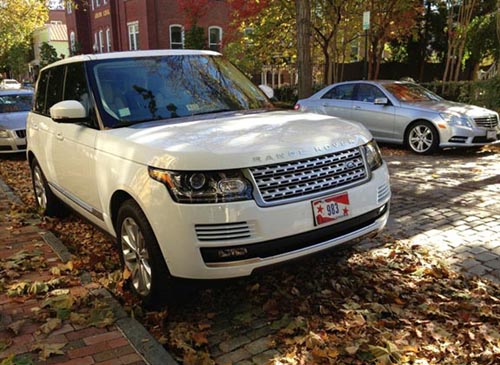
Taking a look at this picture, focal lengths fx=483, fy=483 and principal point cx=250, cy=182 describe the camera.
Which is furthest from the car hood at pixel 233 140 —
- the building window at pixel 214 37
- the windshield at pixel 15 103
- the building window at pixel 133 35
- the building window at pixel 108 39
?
the building window at pixel 108 39

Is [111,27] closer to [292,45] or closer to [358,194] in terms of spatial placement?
[292,45]

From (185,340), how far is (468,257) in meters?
2.69

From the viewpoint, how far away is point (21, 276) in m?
4.29

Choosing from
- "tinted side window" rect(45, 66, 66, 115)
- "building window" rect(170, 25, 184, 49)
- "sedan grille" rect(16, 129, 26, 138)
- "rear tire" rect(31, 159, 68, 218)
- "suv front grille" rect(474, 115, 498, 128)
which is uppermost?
"building window" rect(170, 25, 184, 49)

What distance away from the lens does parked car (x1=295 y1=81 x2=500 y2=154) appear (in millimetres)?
9328

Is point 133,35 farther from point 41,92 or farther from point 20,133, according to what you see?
point 41,92

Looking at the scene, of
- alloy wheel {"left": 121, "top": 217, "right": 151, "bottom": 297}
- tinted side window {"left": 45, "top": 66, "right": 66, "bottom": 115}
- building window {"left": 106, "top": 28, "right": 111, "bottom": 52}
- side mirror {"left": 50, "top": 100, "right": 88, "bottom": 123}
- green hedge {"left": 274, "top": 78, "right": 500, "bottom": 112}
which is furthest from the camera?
building window {"left": 106, "top": 28, "right": 111, "bottom": 52}

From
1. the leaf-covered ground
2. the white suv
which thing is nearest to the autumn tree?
the white suv

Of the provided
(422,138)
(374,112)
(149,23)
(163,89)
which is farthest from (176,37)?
(163,89)

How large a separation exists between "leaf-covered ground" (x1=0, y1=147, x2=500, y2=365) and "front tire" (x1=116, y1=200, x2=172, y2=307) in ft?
0.58

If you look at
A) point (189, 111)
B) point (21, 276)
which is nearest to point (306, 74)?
point (189, 111)

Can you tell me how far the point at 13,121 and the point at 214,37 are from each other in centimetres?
2737

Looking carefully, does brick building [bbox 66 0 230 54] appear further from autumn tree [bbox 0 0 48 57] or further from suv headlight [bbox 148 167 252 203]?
suv headlight [bbox 148 167 252 203]

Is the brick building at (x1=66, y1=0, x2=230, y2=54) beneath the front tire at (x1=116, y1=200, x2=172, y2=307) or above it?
above
